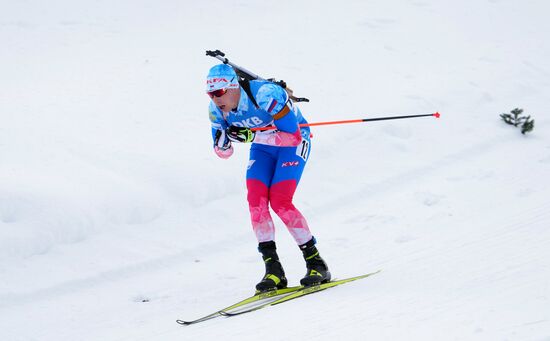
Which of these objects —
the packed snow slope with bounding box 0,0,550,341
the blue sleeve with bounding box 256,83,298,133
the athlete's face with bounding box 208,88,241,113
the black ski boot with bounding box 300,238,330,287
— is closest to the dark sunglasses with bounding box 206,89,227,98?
the athlete's face with bounding box 208,88,241,113

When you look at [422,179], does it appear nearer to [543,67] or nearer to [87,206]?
[87,206]

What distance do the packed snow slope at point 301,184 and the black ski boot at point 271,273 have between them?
0.51 metres

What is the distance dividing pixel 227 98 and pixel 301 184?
4568 mm

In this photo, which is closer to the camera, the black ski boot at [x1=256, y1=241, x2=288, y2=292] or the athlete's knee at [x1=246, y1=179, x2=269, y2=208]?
the black ski boot at [x1=256, y1=241, x2=288, y2=292]

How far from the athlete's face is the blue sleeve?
0.20 metres

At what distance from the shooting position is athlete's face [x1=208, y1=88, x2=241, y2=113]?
6.41 metres

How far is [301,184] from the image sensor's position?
1087 cm

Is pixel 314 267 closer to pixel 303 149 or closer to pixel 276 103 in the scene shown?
pixel 303 149

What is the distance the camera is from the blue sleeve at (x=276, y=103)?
21.0ft

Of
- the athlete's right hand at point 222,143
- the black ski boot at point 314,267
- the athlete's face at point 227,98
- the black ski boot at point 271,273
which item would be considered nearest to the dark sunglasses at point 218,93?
the athlete's face at point 227,98

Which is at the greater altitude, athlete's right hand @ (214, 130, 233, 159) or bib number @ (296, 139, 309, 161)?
athlete's right hand @ (214, 130, 233, 159)

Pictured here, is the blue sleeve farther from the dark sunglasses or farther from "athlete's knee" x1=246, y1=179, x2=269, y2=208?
"athlete's knee" x1=246, y1=179, x2=269, y2=208

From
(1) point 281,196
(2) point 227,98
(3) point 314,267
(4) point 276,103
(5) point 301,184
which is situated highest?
(2) point 227,98

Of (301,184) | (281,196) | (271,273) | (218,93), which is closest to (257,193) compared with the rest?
(281,196)
